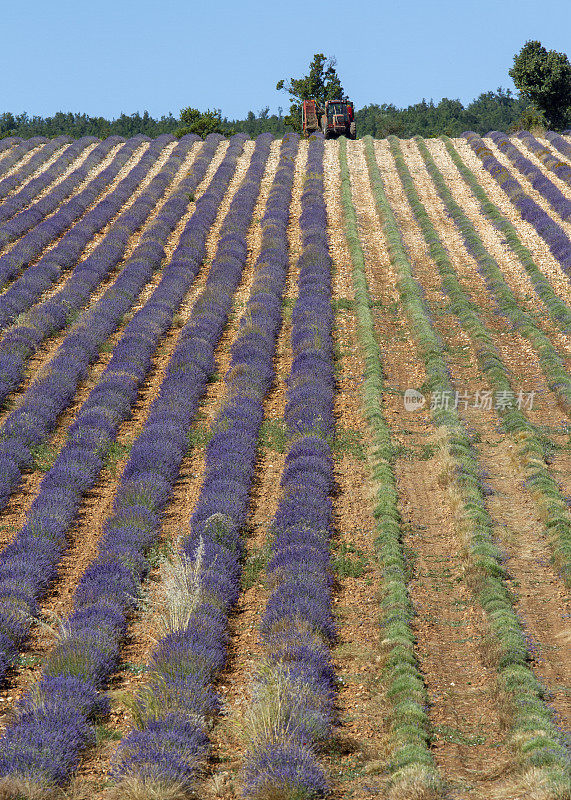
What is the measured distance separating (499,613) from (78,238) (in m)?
19.0

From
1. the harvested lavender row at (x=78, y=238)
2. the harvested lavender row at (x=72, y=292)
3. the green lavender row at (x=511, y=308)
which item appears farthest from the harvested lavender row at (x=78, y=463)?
the green lavender row at (x=511, y=308)

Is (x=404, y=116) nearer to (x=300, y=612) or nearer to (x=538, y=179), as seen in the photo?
(x=538, y=179)

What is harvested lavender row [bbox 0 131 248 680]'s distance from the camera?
8.51 metres

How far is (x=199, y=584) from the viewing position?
855 centimetres

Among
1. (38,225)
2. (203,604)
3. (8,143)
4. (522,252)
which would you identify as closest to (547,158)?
(522,252)

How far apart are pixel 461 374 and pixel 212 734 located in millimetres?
10022

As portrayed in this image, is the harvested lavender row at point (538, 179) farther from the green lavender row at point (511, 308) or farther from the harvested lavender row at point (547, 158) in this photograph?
the green lavender row at point (511, 308)

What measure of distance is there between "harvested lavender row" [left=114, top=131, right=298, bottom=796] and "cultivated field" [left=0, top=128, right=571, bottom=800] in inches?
1.2

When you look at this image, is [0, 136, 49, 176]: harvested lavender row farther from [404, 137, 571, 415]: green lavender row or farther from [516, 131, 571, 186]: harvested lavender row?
[516, 131, 571, 186]: harvested lavender row

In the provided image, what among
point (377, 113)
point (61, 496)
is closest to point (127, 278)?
point (61, 496)

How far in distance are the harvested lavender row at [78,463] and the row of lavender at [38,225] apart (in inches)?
160

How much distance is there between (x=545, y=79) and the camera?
46938mm

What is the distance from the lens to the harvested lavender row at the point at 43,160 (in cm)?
3050

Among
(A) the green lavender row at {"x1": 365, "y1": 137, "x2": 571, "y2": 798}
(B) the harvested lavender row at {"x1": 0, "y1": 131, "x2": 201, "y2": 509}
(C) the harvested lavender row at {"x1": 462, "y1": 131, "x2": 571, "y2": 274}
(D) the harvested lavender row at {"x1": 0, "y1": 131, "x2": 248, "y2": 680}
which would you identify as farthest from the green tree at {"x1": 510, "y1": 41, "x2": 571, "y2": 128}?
(A) the green lavender row at {"x1": 365, "y1": 137, "x2": 571, "y2": 798}
